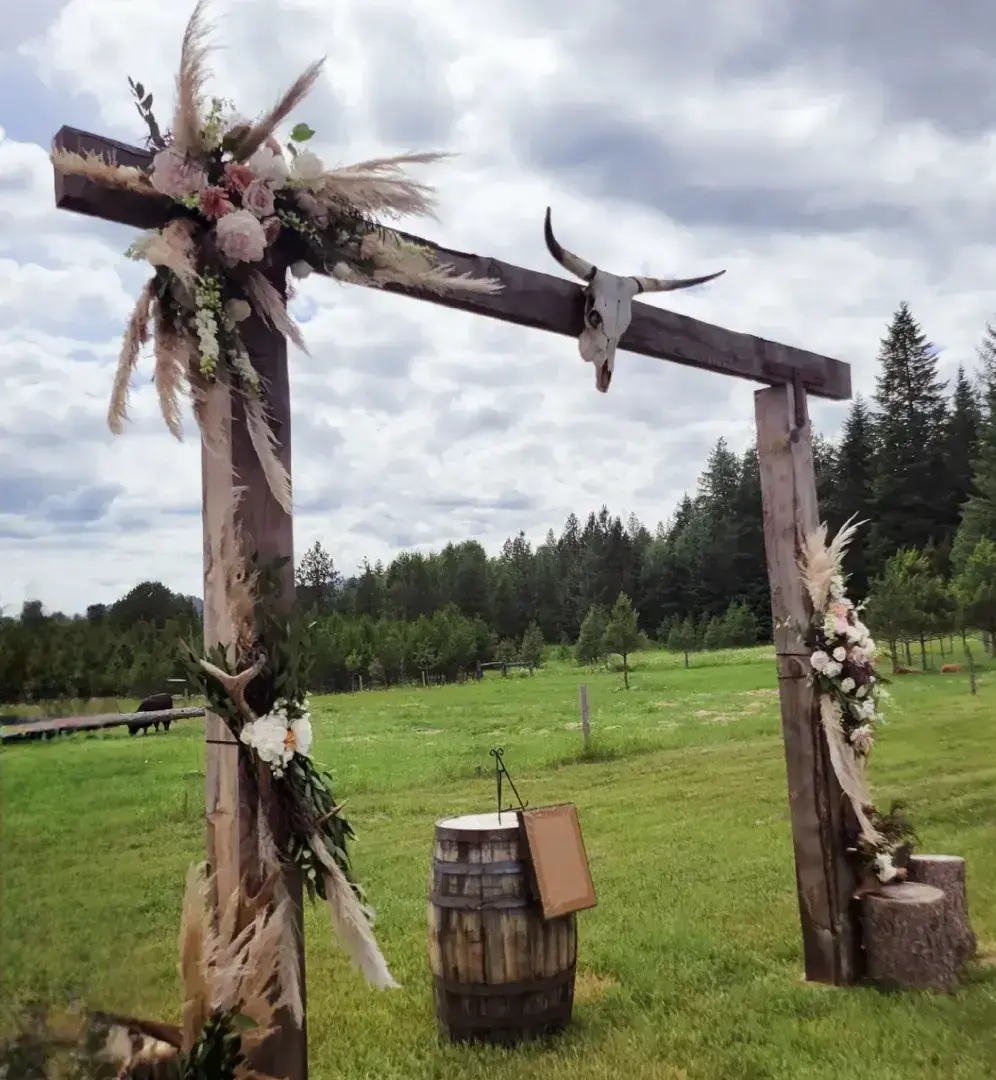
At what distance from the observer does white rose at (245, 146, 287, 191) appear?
2.33 m

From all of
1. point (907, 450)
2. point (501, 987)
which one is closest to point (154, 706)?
point (501, 987)

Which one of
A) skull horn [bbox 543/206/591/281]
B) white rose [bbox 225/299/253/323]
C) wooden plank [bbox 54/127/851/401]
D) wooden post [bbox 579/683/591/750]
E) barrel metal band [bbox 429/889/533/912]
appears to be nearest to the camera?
wooden plank [bbox 54/127/851/401]

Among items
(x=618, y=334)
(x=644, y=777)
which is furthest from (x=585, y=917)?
(x=644, y=777)

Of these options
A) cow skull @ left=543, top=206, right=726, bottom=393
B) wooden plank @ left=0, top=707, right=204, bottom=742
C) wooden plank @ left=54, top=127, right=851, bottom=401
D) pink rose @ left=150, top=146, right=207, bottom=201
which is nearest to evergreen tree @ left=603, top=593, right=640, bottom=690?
wooden plank @ left=54, top=127, right=851, bottom=401

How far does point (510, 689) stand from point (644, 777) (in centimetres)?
181

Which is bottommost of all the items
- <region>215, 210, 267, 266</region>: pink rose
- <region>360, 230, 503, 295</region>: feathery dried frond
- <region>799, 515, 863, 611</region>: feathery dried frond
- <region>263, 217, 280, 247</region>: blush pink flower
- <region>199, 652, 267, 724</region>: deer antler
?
<region>199, 652, 267, 724</region>: deer antler

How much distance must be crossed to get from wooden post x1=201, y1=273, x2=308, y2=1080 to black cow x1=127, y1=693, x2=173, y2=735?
1864mm

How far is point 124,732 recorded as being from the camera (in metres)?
4.91

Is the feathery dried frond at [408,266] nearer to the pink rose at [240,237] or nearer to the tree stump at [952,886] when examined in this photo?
the pink rose at [240,237]

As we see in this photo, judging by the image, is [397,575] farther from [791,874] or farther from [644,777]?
[791,874]

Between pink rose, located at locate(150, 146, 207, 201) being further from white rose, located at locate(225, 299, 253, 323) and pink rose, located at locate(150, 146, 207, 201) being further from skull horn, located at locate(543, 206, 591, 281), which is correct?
skull horn, located at locate(543, 206, 591, 281)

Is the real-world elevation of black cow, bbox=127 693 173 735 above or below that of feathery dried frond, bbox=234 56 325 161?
below

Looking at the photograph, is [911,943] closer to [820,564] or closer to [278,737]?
[820,564]

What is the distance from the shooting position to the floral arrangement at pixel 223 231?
2.20 metres
